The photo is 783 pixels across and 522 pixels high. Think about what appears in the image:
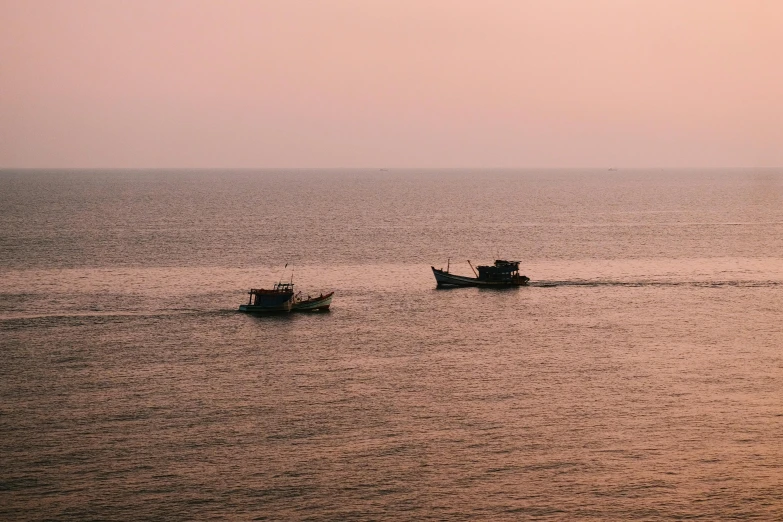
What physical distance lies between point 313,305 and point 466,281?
97.4ft

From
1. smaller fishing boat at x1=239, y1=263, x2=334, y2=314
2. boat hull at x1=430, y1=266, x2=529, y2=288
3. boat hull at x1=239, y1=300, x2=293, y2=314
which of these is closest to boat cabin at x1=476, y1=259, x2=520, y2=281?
boat hull at x1=430, y1=266, x2=529, y2=288

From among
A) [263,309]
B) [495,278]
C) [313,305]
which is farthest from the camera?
[495,278]

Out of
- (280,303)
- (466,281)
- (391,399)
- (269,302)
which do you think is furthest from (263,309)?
(391,399)

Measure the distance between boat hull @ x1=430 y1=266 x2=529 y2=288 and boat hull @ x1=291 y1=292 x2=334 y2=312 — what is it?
23591mm

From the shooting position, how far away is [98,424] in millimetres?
71125

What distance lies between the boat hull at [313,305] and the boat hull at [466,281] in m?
23.6

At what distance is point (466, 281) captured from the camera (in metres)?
136

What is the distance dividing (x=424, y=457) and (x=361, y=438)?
5.72 m

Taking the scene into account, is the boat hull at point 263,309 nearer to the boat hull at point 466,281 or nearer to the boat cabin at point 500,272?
the boat hull at point 466,281

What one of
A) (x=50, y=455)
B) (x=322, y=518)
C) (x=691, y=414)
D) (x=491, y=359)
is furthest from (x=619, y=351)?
(x=50, y=455)

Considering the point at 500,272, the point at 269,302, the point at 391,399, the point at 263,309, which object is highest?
the point at 500,272

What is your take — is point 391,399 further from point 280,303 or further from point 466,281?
point 466,281

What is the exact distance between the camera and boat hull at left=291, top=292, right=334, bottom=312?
11469 centimetres

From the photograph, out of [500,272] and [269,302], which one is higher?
[500,272]
